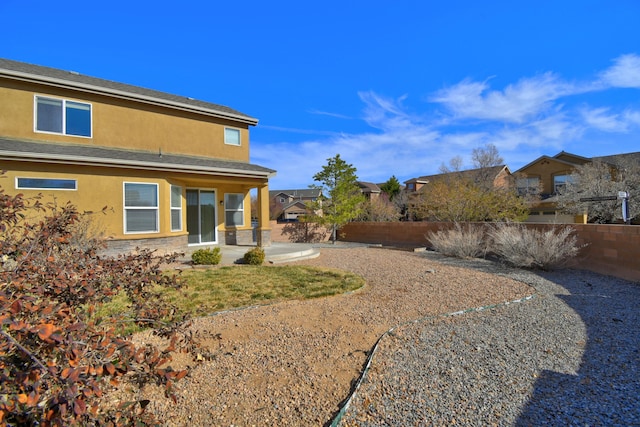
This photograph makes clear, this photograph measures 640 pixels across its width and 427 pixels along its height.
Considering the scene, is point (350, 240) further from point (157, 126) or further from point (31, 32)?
point (31, 32)

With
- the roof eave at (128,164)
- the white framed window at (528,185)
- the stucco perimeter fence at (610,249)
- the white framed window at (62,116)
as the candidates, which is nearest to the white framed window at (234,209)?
the roof eave at (128,164)

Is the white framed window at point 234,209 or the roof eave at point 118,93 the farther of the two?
the white framed window at point 234,209

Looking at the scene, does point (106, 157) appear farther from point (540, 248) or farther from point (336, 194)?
point (540, 248)

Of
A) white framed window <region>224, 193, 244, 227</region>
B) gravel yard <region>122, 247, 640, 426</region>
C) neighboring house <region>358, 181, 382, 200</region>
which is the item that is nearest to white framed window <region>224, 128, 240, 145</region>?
white framed window <region>224, 193, 244, 227</region>

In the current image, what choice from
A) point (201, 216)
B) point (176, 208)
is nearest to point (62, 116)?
point (176, 208)

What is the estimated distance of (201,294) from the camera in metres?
6.43

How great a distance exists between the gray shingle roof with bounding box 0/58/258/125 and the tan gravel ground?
9.99 metres

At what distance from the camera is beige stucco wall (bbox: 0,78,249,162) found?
9.93 metres

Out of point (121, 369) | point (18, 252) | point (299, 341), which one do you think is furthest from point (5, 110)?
point (121, 369)

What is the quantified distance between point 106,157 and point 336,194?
35.7 feet

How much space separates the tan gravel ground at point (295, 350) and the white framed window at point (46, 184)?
741cm

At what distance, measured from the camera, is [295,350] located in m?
3.98

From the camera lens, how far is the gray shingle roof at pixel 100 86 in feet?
32.7

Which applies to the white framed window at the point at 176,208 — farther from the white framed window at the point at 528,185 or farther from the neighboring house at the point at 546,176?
the white framed window at the point at 528,185
